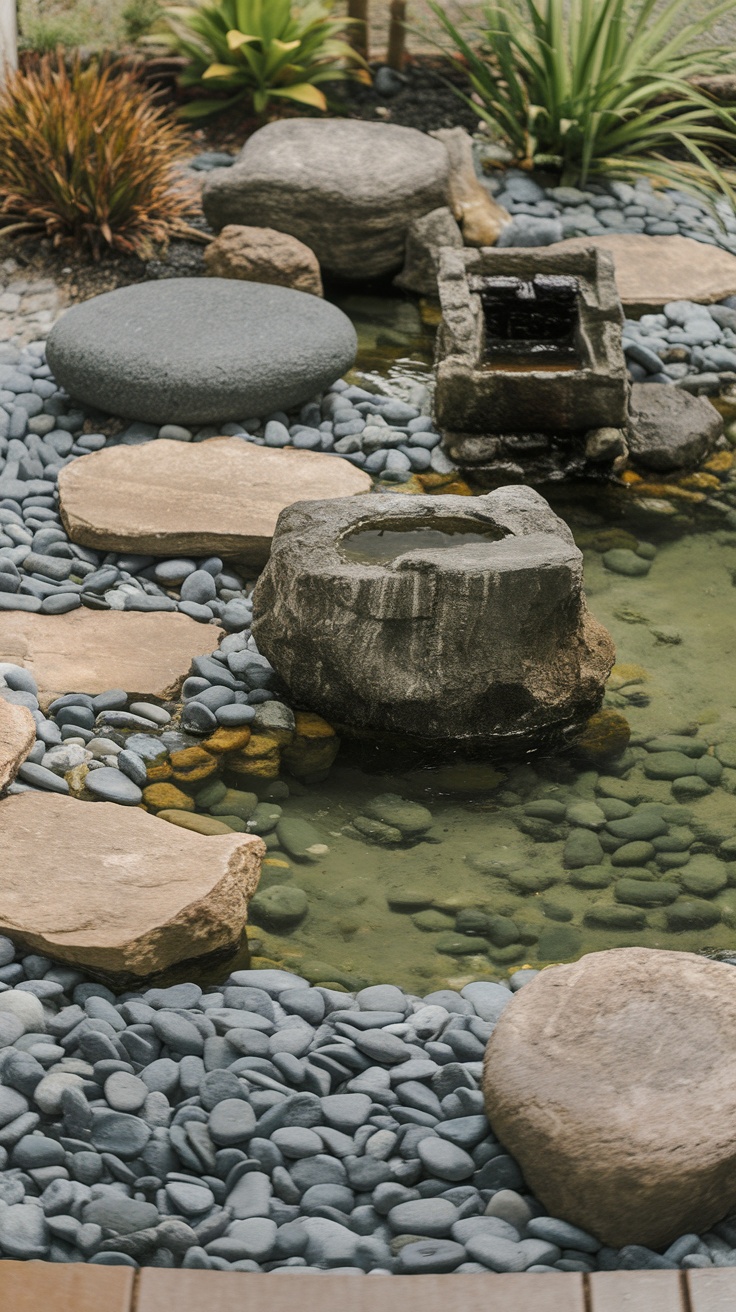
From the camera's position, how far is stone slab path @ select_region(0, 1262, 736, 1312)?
1.79 m

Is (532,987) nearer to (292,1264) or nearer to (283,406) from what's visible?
(292,1264)

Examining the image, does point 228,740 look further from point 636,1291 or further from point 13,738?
point 636,1291

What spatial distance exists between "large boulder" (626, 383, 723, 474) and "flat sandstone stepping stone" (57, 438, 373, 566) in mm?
1025

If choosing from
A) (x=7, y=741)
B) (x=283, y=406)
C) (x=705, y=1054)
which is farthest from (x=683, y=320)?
(x=705, y=1054)

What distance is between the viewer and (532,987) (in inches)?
89.8

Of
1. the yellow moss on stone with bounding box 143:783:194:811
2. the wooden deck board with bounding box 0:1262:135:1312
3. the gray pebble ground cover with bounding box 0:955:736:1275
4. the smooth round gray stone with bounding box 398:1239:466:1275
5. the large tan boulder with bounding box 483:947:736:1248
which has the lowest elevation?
the yellow moss on stone with bounding box 143:783:194:811

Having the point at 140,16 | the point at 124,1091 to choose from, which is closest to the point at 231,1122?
the point at 124,1091

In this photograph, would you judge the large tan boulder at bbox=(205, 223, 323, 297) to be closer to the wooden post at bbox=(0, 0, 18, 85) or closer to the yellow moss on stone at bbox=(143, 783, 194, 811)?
the wooden post at bbox=(0, 0, 18, 85)

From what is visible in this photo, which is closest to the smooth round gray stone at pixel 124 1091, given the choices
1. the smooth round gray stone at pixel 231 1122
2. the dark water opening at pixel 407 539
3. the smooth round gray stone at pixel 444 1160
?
the smooth round gray stone at pixel 231 1122

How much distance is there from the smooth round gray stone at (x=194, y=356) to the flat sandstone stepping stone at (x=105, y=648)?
100cm

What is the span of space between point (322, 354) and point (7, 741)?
2.13 metres

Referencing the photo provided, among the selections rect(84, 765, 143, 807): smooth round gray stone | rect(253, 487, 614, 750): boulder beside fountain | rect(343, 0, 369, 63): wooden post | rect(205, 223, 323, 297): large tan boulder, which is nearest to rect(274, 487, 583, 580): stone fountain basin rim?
rect(253, 487, 614, 750): boulder beside fountain

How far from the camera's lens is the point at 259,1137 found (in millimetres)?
2176

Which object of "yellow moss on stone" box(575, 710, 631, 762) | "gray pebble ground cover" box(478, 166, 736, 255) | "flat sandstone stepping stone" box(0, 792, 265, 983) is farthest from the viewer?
"gray pebble ground cover" box(478, 166, 736, 255)
